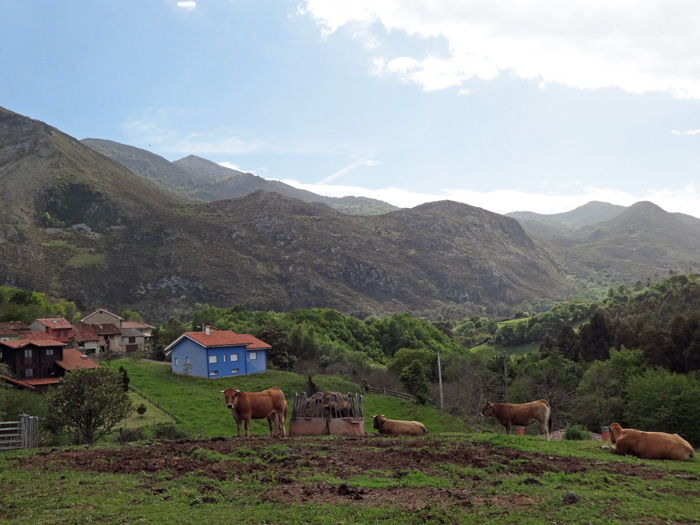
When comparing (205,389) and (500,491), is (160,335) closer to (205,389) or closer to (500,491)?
→ (205,389)

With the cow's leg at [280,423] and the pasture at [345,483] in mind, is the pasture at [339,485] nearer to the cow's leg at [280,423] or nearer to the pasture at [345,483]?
the pasture at [345,483]

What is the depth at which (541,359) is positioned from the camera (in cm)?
7412

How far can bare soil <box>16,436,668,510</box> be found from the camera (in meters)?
11.9

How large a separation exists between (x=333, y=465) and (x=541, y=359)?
6554 cm

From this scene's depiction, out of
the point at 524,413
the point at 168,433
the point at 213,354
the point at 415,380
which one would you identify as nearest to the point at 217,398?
the point at 213,354

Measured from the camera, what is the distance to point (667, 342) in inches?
2163

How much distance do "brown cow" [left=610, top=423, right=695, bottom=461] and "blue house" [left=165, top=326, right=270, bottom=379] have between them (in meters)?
52.5

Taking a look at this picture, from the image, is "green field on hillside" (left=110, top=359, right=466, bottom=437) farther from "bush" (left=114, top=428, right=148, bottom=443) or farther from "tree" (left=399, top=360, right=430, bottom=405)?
"bush" (left=114, top=428, right=148, bottom=443)

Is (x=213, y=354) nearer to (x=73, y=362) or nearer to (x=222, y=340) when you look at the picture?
(x=222, y=340)

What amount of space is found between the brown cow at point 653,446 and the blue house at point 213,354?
52510mm

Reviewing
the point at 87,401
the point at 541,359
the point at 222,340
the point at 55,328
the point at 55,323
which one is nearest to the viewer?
the point at 87,401

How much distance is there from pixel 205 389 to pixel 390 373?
1165 inches

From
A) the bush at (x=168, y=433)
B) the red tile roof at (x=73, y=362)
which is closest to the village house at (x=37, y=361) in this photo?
the red tile roof at (x=73, y=362)

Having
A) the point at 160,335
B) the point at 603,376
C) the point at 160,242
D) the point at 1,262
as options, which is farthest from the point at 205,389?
the point at 160,242
